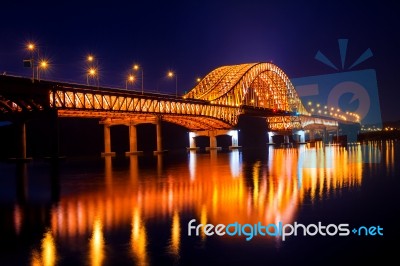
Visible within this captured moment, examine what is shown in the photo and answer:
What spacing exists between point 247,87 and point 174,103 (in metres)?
47.7

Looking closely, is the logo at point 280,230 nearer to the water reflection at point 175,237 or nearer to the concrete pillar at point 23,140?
the water reflection at point 175,237

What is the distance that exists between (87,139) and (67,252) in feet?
411

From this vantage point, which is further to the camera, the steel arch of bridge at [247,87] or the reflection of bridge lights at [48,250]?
the steel arch of bridge at [247,87]

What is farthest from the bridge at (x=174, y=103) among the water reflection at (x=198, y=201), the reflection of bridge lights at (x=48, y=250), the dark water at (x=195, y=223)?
the reflection of bridge lights at (x=48, y=250)

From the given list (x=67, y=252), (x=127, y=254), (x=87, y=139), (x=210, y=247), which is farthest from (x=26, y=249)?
(x=87, y=139)

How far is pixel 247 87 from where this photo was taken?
15588 centimetres

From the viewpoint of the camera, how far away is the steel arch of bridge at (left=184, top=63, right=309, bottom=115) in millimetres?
146125

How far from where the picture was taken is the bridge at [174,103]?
251 feet

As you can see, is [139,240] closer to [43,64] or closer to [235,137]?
[43,64]

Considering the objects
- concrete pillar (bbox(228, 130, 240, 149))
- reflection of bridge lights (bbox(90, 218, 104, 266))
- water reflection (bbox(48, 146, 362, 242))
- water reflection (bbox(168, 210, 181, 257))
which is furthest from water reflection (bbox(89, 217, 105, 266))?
concrete pillar (bbox(228, 130, 240, 149))

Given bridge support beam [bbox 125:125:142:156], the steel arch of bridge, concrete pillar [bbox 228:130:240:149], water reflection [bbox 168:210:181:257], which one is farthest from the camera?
concrete pillar [bbox 228:130:240:149]

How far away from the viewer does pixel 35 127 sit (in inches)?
4668

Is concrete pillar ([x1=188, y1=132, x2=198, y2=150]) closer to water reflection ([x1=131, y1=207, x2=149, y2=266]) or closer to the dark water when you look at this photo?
the dark water

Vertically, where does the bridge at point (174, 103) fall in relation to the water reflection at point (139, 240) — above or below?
above
